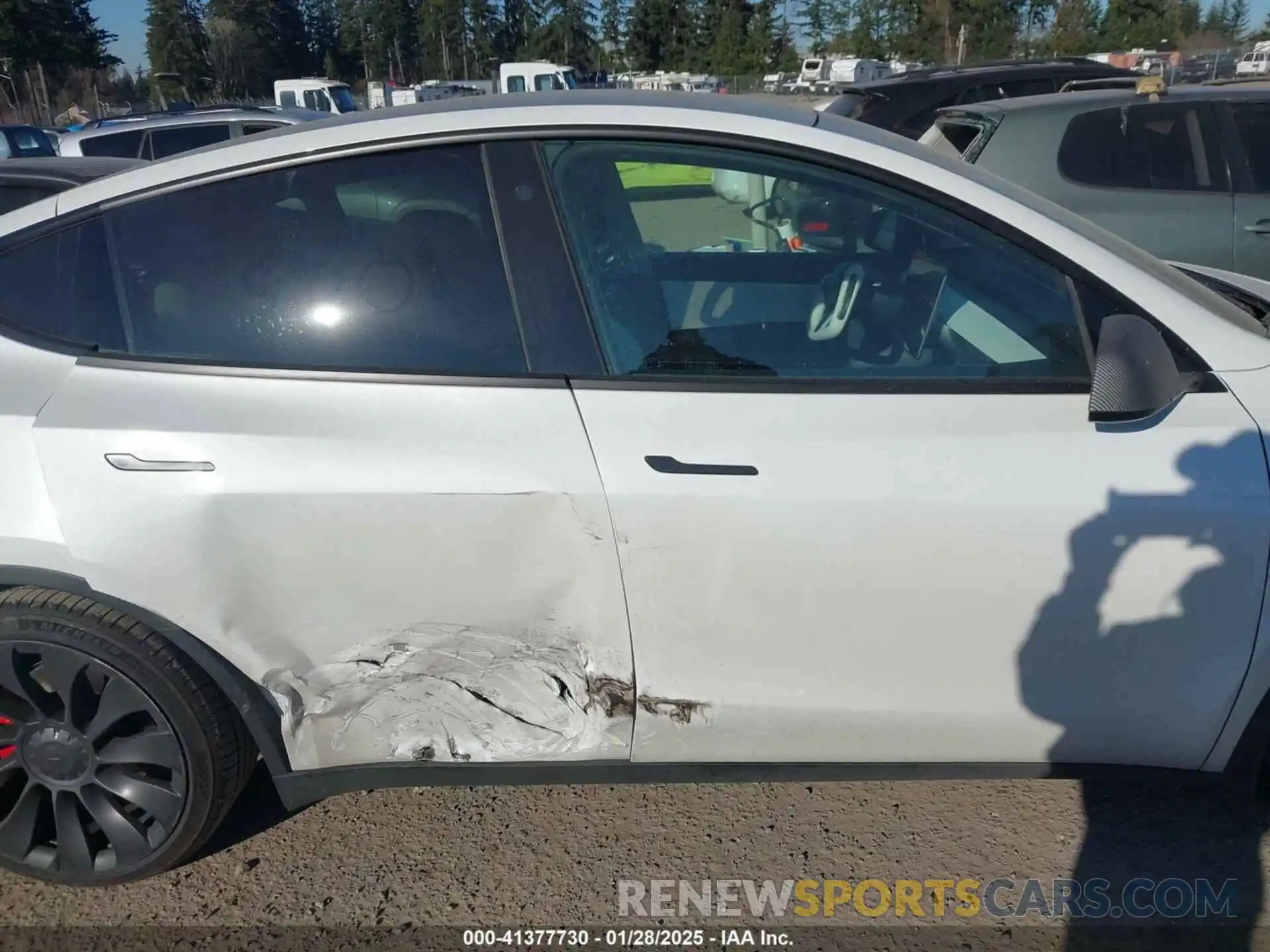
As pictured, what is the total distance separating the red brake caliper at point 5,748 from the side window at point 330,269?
896 millimetres

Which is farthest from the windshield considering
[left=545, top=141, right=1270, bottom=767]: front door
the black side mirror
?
the black side mirror

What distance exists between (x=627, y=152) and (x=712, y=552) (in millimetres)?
838

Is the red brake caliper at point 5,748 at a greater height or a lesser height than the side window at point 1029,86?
lesser

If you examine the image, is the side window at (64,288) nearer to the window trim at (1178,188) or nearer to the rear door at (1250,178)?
the window trim at (1178,188)

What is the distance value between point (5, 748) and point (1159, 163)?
5.08 m

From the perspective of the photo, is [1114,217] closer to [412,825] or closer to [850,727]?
[850,727]

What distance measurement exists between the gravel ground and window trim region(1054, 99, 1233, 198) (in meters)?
3.18

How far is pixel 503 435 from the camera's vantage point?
74.6 inches

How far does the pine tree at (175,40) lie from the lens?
65125 mm

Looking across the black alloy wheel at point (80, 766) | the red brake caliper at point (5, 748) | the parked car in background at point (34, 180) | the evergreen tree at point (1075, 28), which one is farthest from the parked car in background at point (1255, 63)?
the red brake caliper at point (5, 748)

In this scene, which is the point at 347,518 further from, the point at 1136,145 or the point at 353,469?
the point at 1136,145

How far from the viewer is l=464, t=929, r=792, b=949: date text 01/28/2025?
2131 millimetres

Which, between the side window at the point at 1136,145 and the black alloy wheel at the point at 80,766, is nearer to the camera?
the black alloy wheel at the point at 80,766

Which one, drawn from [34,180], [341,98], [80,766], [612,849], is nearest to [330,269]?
[80,766]
